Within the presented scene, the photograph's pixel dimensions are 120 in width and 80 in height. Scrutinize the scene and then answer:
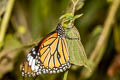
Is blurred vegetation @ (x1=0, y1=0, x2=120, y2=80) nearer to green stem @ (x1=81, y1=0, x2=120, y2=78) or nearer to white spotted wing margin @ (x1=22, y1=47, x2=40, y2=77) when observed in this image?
green stem @ (x1=81, y1=0, x2=120, y2=78)

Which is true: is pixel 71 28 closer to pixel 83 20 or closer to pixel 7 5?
pixel 7 5

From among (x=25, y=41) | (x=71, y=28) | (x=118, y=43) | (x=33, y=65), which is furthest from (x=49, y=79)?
(x=118, y=43)

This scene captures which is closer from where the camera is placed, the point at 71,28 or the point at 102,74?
the point at 71,28

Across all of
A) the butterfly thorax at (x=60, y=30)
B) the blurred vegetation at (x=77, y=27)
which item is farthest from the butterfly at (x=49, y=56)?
the blurred vegetation at (x=77, y=27)

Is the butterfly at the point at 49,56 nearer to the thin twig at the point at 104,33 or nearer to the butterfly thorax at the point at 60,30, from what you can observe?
the butterfly thorax at the point at 60,30

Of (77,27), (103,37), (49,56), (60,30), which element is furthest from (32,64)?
(77,27)

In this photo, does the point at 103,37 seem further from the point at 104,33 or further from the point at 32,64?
the point at 32,64
